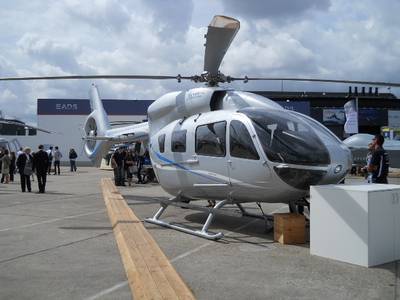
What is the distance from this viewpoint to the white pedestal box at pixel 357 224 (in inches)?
255

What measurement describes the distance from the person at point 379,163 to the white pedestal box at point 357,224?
12.1ft

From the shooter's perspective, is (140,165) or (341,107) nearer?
(140,165)

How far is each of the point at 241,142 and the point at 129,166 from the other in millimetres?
14456

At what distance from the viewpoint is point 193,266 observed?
6633 millimetres

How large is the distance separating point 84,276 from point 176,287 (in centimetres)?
142

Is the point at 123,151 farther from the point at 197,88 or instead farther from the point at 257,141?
the point at 257,141

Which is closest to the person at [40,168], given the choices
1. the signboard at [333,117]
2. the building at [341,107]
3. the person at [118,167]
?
the person at [118,167]

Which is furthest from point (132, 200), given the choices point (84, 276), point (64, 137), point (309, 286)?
point (64, 137)

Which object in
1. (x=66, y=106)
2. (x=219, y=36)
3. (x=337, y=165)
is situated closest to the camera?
(x=337, y=165)

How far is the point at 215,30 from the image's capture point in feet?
26.8

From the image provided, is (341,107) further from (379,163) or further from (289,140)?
(289,140)

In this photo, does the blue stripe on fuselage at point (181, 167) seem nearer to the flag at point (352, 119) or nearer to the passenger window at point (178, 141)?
the passenger window at point (178, 141)

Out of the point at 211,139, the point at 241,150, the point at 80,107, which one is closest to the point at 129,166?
the point at 211,139

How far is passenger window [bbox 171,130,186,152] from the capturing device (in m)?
10.1
